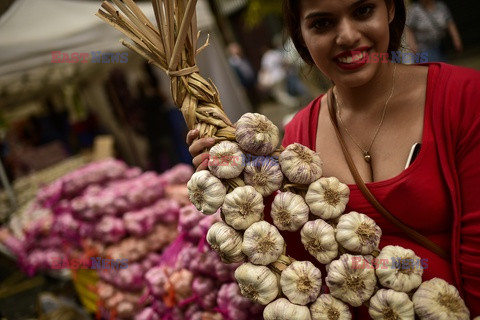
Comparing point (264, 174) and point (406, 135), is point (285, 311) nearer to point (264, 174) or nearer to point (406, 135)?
point (264, 174)

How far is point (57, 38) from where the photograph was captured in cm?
426

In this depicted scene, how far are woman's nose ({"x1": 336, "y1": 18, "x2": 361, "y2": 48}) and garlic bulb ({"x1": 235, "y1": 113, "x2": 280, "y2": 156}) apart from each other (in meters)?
0.30

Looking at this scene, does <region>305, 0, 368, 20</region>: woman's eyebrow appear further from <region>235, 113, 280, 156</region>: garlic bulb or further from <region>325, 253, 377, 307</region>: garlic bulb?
<region>325, 253, 377, 307</region>: garlic bulb

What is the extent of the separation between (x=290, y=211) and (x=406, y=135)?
42 cm

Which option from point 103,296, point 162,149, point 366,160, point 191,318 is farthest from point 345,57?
point 162,149

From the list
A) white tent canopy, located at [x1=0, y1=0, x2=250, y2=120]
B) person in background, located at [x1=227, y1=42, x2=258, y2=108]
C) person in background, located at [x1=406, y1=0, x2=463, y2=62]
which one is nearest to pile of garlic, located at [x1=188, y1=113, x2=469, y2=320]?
white tent canopy, located at [x1=0, y1=0, x2=250, y2=120]

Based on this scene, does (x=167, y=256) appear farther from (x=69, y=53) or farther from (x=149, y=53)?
(x=69, y=53)

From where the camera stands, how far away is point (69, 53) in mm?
4348

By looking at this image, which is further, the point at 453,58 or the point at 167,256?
the point at 453,58

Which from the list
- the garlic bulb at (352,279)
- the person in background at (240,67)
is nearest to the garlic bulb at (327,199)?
the garlic bulb at (352,279)

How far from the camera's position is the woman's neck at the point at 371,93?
1271 mm

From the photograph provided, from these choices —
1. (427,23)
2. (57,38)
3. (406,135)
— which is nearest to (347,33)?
(406,135)

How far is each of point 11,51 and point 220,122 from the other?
12.0ft

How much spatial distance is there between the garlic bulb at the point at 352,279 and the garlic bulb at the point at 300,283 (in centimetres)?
5
